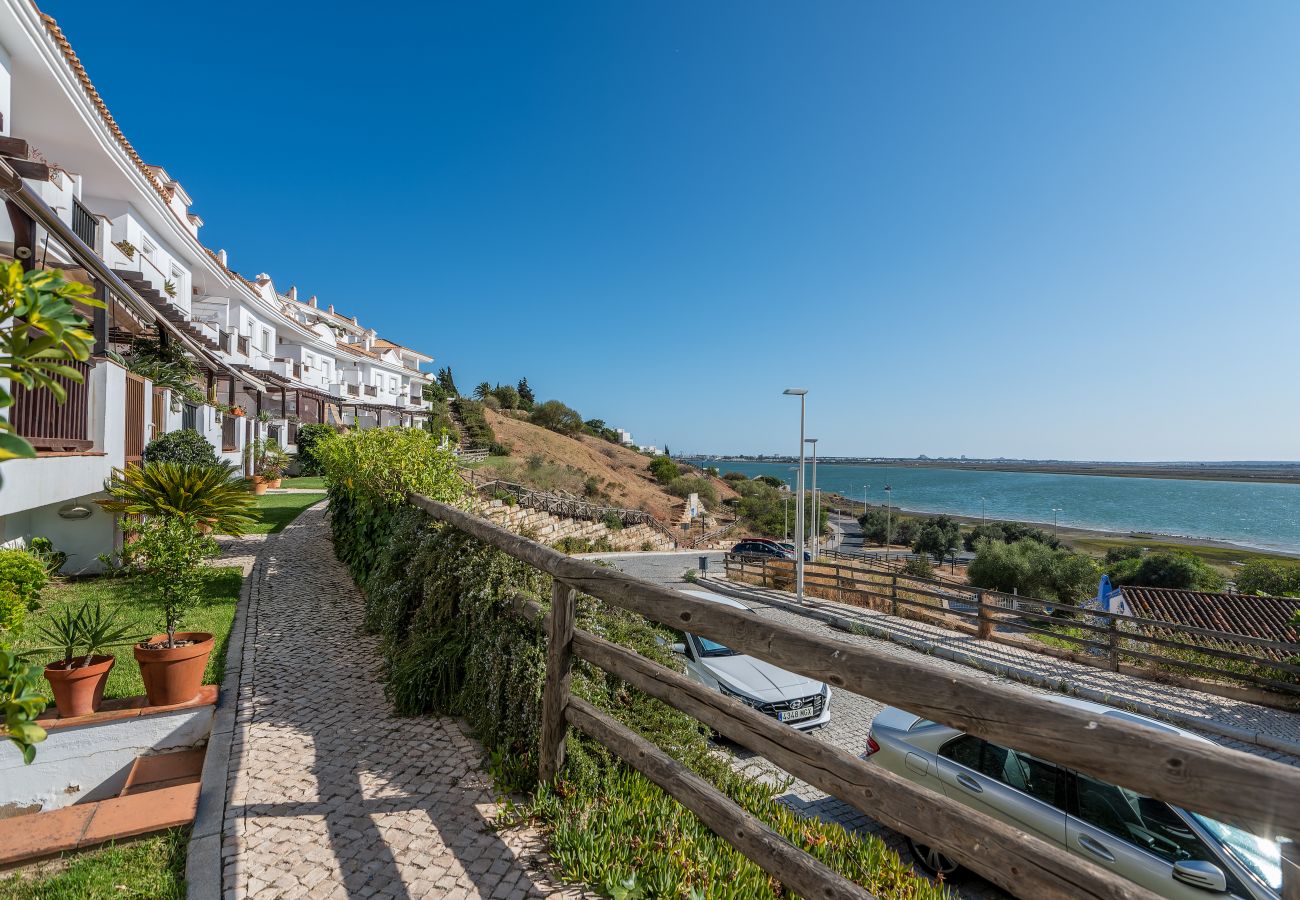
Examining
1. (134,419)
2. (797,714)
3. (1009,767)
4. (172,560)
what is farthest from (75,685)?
(1009,767)

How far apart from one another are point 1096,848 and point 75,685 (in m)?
7.16

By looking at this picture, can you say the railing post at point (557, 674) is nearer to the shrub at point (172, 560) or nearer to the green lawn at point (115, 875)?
the green lawn at point (115, 875)

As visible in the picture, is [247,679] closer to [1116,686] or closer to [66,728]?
[66,728]

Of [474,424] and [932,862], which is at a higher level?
[474,424]

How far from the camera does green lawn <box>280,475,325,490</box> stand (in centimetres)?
2202

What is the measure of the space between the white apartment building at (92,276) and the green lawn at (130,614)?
109 centimetres

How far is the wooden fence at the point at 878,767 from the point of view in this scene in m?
1.23

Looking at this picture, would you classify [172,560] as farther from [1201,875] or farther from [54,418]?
[1201,875]

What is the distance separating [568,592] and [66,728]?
405 centimetres

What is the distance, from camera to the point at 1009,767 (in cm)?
445

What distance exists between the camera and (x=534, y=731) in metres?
3.55

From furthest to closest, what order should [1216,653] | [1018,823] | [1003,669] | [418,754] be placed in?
[1003,669] → [1216,653] → [1018,823] → [418,754]

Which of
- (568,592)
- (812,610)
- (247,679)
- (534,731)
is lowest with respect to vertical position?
(812,610)

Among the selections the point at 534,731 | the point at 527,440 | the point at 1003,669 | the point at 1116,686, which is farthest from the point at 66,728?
the point at 527,440
